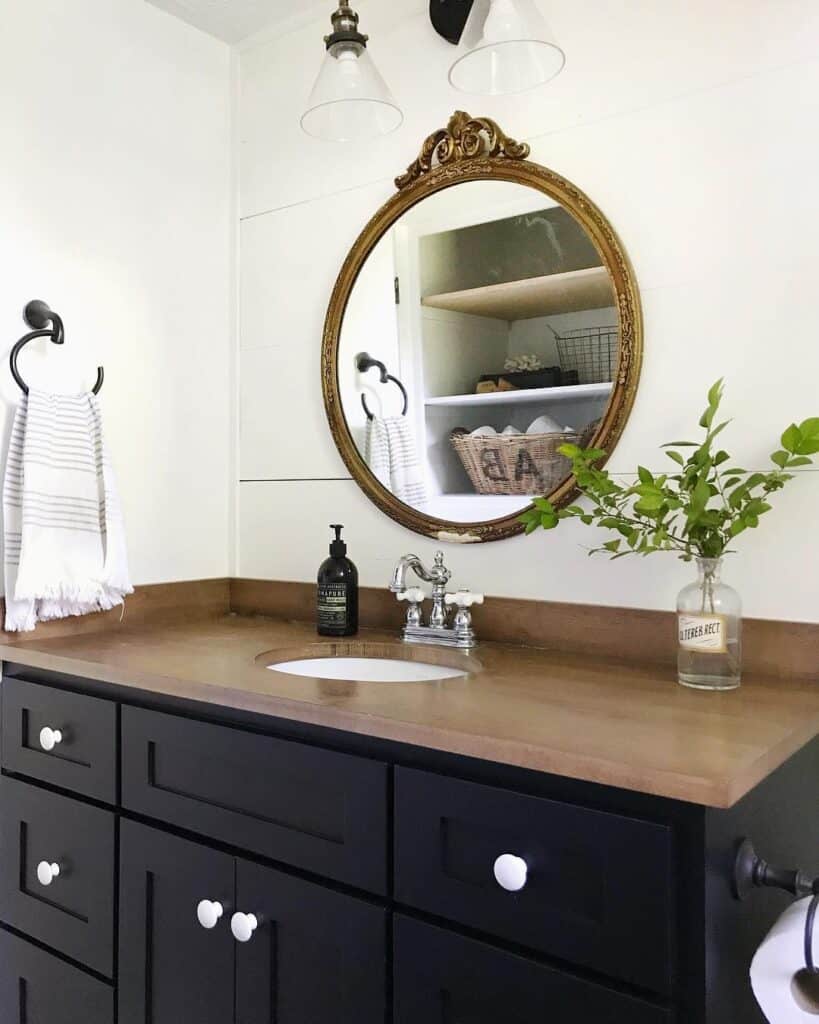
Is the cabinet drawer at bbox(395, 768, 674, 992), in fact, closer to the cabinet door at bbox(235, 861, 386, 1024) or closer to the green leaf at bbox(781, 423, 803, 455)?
the cabinet door at bbox(235, 861, 386, 1024)

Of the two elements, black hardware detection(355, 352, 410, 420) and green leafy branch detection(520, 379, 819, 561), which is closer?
green leafy branch detection(520, 379, 819, 561)

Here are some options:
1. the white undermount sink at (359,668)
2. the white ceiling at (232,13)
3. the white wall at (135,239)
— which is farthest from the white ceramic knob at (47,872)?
the white ceiling at (232,13)

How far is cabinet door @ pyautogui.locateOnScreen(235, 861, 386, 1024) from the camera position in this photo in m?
1.09

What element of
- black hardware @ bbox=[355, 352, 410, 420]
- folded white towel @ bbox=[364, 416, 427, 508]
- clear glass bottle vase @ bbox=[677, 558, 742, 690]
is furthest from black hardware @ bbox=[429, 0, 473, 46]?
clear glass bottle vase @ bbox=[677, 558, 742, 690]

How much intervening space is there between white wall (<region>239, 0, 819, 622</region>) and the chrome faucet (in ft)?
0.27

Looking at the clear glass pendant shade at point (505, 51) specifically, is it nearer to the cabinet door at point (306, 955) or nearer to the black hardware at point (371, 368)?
the black hardware at point (371, 368)

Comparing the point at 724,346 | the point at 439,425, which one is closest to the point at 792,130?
the point at 724,346

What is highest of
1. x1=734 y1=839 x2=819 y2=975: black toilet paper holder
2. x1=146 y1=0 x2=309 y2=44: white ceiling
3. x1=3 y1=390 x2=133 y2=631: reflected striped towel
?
x1=146 y1=0 x2=309 y2=44: white ceiling

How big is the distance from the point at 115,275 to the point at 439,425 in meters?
0.78

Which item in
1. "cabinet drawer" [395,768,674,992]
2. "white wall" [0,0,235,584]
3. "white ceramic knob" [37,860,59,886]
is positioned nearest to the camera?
"cabinet drawer" [395,768,674,992]

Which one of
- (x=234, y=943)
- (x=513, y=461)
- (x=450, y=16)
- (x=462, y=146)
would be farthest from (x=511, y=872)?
(x=450, y=16)

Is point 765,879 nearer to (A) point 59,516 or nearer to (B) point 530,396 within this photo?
(B) point 530,396

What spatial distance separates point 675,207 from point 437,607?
0.82 meters

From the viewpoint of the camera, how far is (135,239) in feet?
6.27
